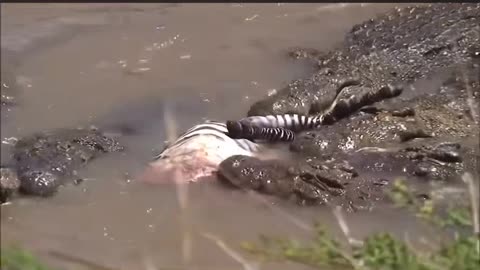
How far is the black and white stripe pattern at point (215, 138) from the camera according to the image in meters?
4.57

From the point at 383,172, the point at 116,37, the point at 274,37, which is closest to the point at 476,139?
the point at 383,172

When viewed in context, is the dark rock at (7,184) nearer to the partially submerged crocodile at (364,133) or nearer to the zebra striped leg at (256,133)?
the partially submerged crocodile at (364,133)

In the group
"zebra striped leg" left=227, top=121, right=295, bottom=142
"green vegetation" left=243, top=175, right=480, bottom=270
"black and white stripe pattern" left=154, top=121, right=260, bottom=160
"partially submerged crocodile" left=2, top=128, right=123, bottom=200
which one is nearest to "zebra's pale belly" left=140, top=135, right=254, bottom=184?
"black and white stripe pattern" left=154, top=121, right=260, bottom=160

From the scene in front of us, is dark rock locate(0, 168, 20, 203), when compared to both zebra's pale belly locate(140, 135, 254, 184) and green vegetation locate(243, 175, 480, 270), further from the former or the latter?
green vegetation locate(243, 175, 480, 270)

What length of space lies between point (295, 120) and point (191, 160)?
74 cm

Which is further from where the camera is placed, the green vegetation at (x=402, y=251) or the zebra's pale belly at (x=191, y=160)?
the zebra's pale belly at (x=191, y=160)

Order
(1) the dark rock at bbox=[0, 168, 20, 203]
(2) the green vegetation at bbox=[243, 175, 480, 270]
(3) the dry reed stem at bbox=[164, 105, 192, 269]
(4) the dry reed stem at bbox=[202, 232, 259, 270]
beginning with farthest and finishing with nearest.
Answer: (1) the dark rock at bbox=[0, 168, 20, 203], (3) the dry reed stem at bbox=[164, 105, 192, 269], (4) the dry reed stem at bbox=[202, 232, 259, 270], (2) the green vegetation at bbox=[243, 175, 480, 270]

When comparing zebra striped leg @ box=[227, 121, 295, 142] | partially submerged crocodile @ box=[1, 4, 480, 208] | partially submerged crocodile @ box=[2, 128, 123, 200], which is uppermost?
partially submerged crocodile @ box=[1, 4, 480, 208]

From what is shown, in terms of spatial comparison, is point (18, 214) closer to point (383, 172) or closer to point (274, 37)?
point (383, 172)

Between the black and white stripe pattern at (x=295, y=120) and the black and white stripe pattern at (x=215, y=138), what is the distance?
0.15 ft

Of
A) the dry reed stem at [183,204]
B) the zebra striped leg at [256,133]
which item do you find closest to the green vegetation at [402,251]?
the dry reed stem at [183,204]

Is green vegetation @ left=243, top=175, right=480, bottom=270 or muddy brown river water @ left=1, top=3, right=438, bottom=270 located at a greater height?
green vegetation @ left=243, top=175, right=480, bottom=270

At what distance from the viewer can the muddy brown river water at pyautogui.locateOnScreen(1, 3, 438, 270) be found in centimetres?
381

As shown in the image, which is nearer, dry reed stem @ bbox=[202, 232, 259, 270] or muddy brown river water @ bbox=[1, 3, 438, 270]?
dry reed stem @ bbox=[202, 232, 259, 270]
